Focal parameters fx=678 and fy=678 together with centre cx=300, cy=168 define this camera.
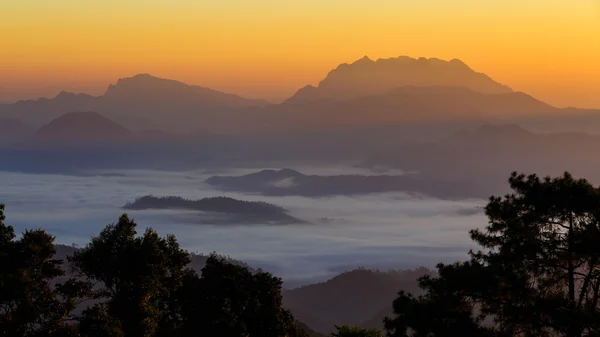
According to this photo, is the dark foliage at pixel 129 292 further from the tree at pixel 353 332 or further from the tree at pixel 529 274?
the tree at pixel 529 274

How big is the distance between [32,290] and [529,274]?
25248mm

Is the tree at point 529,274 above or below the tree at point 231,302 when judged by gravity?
above

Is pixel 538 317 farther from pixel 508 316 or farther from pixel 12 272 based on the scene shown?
pixel 12 272

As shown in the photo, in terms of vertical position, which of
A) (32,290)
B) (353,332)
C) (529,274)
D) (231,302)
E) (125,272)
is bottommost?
(353,332)

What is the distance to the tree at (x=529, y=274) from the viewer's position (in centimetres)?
2762

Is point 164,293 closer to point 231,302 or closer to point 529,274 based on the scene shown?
point 231,302

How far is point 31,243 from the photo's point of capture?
3650cm

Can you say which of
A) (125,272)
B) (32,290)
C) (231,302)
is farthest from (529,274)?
(32,290)

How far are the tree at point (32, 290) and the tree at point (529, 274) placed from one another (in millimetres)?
18148

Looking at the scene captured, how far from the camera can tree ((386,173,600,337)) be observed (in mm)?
27625

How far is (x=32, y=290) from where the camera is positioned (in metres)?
36.2

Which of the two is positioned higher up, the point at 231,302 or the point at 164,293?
the point at 164,293

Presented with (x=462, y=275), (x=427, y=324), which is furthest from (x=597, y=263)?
(x=427, y=324)

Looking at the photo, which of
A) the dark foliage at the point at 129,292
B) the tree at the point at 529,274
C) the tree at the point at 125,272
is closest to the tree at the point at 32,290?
the dark foliage at the point at 129,292
